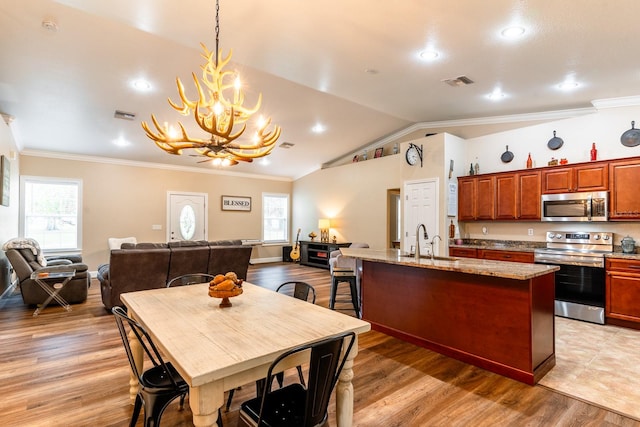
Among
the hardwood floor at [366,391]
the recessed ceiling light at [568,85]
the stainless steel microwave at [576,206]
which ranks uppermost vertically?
the recessed ceiling light at [568,85]

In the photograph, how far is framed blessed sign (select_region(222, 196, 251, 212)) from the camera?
902cm

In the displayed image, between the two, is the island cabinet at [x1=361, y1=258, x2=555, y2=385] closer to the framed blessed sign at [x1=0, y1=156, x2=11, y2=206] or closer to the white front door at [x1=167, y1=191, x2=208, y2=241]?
the framed blessed sign at [x1=0, y1=156, x2=11, y2=206]

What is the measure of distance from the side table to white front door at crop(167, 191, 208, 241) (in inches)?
137

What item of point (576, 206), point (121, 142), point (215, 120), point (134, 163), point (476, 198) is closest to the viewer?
point (215, 120)

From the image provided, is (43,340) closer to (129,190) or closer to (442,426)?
(442,426)

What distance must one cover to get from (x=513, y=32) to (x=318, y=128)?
4148mm

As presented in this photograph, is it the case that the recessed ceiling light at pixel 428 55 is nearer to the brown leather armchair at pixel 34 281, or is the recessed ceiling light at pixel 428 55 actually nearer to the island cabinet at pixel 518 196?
the island cabinet at pixel 518 196

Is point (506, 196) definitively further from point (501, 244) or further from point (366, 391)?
point (366, 391)

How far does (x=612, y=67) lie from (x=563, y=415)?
3.47m

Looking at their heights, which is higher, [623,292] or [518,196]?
[518,196]

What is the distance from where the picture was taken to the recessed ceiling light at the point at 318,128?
256 inches

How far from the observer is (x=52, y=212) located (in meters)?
6.77

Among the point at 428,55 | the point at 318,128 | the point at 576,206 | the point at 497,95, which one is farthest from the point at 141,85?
the point at 576,206

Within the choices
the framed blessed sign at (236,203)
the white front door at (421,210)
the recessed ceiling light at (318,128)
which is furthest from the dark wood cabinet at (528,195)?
the framed blessed sign at (236,203)
